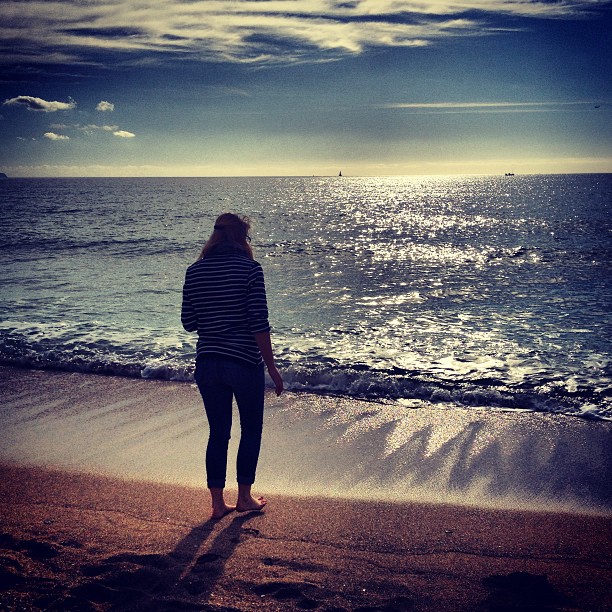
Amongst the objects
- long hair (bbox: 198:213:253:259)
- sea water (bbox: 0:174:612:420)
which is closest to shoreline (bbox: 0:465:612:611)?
long hair (bbox: 198:213:253:259)

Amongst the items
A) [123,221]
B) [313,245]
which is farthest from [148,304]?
[123,221]

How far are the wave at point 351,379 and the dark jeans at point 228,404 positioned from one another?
3.44 metres

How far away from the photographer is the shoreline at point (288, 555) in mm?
3100

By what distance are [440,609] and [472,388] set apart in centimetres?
504

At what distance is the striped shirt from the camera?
3812 mm

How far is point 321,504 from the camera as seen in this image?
173 inches

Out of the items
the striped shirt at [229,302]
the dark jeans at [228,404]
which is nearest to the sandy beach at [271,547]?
the dark jeans at [228,404]

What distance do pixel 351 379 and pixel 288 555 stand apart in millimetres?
4781

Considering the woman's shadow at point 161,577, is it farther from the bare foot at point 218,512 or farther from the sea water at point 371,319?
the sea water at point 371,319

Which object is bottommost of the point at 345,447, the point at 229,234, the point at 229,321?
the point at 345,447

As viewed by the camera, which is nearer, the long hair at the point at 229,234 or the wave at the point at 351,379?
the long hair at the point at 229,234

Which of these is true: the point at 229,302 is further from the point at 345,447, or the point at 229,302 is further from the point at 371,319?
the point at 371,319

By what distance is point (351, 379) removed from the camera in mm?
8273

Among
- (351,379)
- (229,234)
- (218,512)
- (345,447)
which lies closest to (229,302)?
(229,234)
